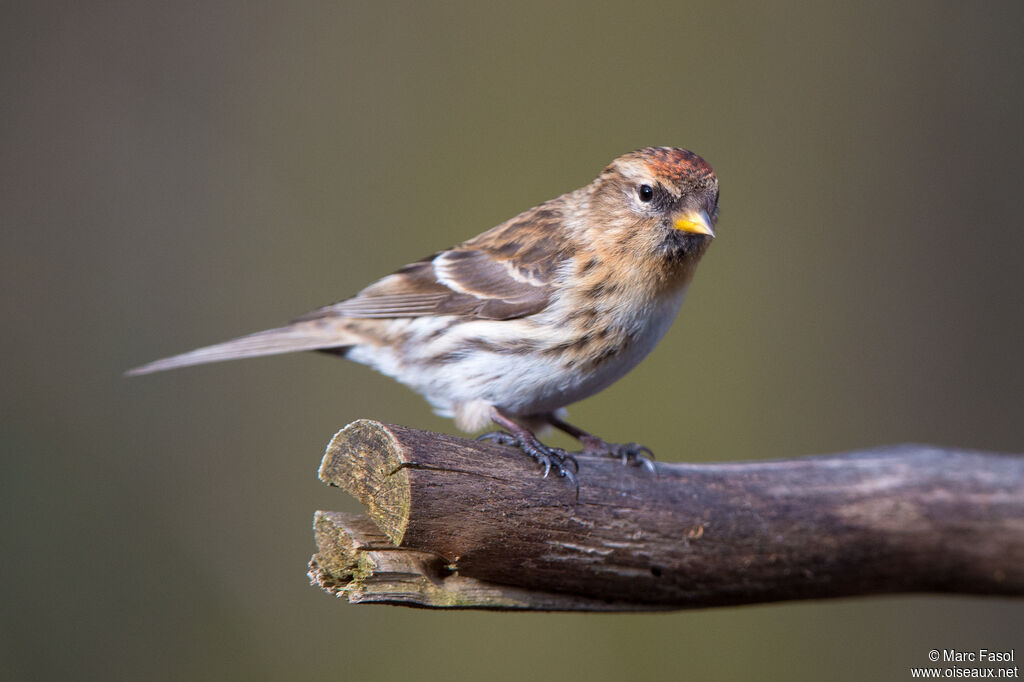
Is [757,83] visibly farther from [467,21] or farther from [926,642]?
[926,642]

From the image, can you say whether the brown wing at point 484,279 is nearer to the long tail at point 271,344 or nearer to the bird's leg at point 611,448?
the long tail at point 271,344

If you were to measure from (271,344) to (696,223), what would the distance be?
1.35m

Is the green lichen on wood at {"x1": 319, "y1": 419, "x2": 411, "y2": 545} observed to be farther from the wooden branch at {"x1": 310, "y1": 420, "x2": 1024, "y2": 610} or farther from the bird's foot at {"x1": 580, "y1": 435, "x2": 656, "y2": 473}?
the bird's foot at {"x1": 580, "y1": 435, "x2": 656, "y2": 473}

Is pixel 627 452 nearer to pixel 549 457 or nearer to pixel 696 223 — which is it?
pixel 549 457

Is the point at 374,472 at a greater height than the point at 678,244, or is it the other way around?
the point at 678,244

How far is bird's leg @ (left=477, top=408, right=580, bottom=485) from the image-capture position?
2383 millimetres

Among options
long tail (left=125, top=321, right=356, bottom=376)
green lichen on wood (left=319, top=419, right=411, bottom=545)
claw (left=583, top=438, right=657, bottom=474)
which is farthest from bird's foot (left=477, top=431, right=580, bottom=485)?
long tail (left=125, top=321, right=356, bottom=376)

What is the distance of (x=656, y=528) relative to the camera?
7.76ft

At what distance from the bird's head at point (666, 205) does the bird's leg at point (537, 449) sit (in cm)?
59

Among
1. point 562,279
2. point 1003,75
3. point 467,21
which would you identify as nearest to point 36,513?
point 562,279

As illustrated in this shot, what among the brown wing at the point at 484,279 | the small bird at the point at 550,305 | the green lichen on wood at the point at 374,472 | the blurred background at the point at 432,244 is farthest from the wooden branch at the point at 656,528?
the blurred background at the point at 432,244

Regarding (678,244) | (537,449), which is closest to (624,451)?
(537,449)

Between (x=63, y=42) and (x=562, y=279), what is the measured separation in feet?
10.7

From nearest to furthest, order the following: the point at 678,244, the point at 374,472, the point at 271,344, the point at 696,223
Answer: the point at 374,472
the point at 696,223
the point at 678,244
the point at 271,344
